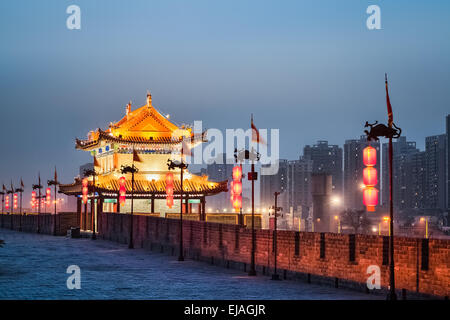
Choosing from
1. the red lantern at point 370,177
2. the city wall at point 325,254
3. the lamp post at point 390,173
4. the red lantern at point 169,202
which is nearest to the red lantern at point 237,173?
the red lantern at point 169,202

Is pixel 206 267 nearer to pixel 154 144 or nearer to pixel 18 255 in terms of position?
pixel 18 255

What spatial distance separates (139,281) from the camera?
2283cm

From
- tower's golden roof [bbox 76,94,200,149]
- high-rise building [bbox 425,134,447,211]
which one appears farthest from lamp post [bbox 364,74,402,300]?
high-rise building [bbox 425,134,447,211]

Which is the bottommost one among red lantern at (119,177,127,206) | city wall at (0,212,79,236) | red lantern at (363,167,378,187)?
city wall at (0,212,79,236)

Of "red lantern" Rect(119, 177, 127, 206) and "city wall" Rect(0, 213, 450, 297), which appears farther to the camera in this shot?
"red lantern" Rect(119, 177, 127, 206)

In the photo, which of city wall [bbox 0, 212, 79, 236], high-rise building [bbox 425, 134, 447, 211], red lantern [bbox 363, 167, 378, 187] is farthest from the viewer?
high-rise building [bbox 425, 134, 447, 211]

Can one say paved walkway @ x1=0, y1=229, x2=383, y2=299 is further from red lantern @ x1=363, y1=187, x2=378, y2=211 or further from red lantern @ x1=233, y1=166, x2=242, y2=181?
red lantern @ x1=233, y1=166, x2=242, y2=181

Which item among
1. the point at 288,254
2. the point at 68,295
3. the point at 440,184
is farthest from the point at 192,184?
the point at 440,184

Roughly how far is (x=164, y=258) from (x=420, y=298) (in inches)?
678

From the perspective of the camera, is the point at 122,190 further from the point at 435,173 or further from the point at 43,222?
the point at 435,173

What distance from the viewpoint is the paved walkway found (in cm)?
1934

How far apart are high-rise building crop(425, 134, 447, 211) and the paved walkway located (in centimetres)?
16047

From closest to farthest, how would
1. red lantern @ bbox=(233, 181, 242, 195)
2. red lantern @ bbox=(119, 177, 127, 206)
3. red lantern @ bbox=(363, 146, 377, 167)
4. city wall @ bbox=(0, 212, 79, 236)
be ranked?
1. red lantern @ bbox=(363, 146, 377, 167)
2. red lantern @ bbox=(233, 181, 242, 195)
3. red lantern @ bbox=(119, 177, 127, 206)
4. city wall @ bbox=(0, 212, 79, 236)

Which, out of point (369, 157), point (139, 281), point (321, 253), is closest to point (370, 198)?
point (369, 157)
